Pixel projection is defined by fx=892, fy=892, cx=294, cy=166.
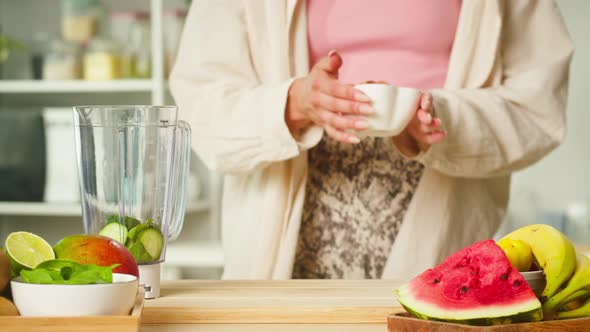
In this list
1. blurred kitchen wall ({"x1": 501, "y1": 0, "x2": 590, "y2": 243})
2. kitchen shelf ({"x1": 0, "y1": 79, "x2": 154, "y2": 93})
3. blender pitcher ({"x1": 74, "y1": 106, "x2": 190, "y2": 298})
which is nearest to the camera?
blender pitcher ({"x1": 74, "y1": 106, "x2": 190, "y2": 298})

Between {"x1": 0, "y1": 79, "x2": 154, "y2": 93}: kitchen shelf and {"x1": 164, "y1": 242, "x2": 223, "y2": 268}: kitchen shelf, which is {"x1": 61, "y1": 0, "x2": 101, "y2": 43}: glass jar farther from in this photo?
{"x1": 164, "y1": 242, "x2": 223, "y2": 268}: kitchen shelf

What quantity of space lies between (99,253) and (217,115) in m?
0.52

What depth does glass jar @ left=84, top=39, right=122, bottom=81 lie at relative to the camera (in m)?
2.82

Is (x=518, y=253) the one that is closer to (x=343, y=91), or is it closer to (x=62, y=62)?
(x=343, y=91)

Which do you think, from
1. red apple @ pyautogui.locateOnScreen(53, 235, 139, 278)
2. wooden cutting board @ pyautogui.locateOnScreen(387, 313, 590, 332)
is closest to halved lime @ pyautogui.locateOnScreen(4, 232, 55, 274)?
red apple @ pyautogui.locateOnScreen(53, 235, 139, 278)

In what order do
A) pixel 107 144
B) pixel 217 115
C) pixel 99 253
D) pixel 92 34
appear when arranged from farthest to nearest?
1. pixel 92 34
2. pixel 217 115
3. pixel 107 144
4. pixel 99 253

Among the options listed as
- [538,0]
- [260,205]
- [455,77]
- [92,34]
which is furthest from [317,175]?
[92,34]

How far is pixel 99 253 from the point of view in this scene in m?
0.78

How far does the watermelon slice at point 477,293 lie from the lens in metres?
0.71

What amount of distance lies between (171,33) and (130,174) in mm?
1908

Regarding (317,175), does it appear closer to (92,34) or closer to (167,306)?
(167,306)

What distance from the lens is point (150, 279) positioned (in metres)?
Answer: 0.93

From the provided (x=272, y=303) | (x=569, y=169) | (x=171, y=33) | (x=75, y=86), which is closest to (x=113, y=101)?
(x=75, y=86)

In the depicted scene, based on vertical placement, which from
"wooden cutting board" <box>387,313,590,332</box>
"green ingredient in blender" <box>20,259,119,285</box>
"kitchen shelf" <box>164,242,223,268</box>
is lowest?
"kitchen shelf" <box>164,242,223,268</box>
